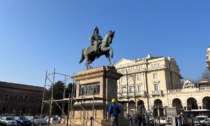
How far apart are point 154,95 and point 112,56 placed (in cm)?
4486

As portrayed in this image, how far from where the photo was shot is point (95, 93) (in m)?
14.6

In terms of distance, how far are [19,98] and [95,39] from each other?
8059 cm

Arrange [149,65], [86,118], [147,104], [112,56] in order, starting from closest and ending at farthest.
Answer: [86,118] → [112,56] → [147,104] → [149,65]

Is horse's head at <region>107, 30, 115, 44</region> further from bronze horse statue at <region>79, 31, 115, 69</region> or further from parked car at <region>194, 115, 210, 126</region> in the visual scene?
parked car at <region>194, 115, 210, 126</region>

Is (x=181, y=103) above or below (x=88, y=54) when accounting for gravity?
below

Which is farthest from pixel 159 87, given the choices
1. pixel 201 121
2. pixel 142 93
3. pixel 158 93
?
pixel 201 121

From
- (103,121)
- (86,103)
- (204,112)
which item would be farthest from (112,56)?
(204,112)

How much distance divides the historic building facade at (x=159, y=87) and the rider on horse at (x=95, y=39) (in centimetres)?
3412

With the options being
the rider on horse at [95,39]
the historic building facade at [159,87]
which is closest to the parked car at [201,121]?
the rider on horse at [95,39]

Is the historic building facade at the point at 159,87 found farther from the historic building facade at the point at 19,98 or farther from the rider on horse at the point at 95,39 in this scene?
the historic building facade at the point at 19,98

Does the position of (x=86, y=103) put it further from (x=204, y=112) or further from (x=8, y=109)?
(x=8, y=109)

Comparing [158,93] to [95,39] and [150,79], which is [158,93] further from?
[95,39]

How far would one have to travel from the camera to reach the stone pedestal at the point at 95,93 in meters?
13.5

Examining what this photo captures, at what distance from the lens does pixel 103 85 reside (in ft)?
46.6
